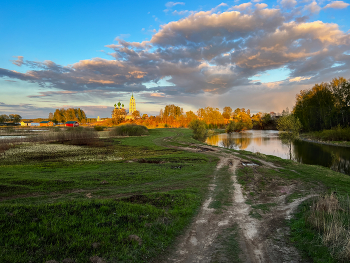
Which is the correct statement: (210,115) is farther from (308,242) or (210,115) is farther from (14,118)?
(14,118)

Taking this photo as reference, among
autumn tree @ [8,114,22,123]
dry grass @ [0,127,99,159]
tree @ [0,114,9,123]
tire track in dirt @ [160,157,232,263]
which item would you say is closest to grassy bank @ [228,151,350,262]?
tire track in dirt @ [160,157,232,263]

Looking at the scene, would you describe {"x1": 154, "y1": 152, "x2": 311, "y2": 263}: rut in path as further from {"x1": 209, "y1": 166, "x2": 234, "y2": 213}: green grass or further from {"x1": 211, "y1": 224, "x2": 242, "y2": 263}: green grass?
{"x1": 209, "y1": 166, "x2": 234, "y2": 213}: green grass

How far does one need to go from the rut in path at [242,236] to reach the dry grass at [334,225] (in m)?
1.06

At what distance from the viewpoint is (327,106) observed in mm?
60562

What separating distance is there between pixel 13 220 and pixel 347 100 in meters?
74.1

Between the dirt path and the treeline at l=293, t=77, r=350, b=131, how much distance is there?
5758 cm

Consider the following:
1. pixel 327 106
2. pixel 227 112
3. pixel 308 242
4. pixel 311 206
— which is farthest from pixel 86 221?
pixel 227 112

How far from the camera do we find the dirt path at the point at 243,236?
6.08 m

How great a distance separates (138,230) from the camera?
23.7 feet

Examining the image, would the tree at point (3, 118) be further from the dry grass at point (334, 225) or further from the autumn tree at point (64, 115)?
the dry grass at point (334, 225)

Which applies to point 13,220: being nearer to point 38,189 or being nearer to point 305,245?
point 38,189

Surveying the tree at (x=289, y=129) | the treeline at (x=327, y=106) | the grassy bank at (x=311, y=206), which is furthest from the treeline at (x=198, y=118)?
the grassy bank at (x=311, y=206)

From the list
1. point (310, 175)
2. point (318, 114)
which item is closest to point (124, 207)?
point (310, 175)

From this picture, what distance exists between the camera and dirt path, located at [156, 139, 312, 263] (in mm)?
6078
